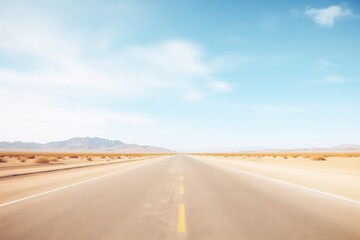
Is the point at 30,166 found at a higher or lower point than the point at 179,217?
higher

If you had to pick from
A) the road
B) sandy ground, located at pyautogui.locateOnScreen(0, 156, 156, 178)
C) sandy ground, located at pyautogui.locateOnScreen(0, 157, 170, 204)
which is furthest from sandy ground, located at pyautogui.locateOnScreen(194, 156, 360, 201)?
sandy ground, located at pyautogui.locateOnScreen(0, 156, 156, 178)

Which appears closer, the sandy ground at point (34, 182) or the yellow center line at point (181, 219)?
the yellow center line at point (181, 219)

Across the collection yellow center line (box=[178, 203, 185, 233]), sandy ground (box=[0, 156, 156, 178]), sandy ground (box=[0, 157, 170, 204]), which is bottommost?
yellow center line (box=[178, 203, 185, 233])

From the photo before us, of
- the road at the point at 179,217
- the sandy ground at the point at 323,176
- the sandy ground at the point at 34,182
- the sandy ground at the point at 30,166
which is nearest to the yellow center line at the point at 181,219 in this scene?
the road at the point at 179,217

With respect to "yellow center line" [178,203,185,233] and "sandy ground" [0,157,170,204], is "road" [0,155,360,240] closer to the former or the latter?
"yellow center line" [178,203,185,233]

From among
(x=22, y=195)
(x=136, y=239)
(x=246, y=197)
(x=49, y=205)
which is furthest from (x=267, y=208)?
(x=22, y=195)

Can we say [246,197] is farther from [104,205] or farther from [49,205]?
[49,205]

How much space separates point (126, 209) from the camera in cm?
789

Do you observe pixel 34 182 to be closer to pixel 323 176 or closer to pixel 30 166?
pixel 323 176

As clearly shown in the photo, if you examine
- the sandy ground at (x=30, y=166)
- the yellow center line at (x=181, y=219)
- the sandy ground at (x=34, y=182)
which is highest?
the sandy ground at (x=30, y=166)

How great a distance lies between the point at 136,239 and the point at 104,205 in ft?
11.8

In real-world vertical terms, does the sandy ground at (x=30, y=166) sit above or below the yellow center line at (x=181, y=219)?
above

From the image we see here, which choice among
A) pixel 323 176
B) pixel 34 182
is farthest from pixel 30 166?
pixel 323 176

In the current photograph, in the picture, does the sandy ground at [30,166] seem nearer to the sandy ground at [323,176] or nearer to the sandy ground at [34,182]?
the sandy ground at [34,182]
